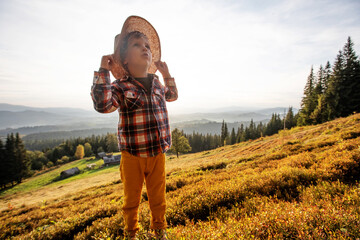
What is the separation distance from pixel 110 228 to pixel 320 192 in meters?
4.32

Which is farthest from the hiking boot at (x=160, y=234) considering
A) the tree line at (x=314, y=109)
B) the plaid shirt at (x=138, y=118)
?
the tree line at (x=314, y=109)

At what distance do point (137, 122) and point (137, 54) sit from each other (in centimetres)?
104

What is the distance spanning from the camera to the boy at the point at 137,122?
2.13 meters

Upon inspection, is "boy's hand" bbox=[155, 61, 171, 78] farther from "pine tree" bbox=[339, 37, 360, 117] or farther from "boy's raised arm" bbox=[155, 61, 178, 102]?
"pine tree" bbox=[339, 37, 360, 117]

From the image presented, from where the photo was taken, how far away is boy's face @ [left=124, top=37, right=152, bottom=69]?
2.26 m

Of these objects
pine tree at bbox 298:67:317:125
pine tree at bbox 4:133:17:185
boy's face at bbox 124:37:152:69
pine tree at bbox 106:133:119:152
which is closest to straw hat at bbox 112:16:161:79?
boy's face at bbox 124:37:152:69

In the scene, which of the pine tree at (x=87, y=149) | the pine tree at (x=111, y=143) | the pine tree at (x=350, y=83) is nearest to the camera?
the pine tree at (x=350, y=83)

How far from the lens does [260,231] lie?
2080 millimetres

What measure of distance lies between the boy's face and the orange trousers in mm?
1371

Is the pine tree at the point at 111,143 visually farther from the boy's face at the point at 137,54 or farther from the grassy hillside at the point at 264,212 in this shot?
the boy's face at the point at 137,54

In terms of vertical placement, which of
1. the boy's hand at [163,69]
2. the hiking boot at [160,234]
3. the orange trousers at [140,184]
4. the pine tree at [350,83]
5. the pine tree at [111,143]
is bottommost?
the pine tree at [111,143]

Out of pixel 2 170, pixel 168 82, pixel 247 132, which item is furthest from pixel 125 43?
pixel 247 132

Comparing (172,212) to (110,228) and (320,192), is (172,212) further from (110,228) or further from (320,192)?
(320,192)

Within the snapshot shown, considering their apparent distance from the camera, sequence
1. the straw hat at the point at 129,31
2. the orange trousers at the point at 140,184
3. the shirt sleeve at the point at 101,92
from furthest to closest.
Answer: the straw hat at the point at 129,31 → the orange trousers at the point at 140,184 → the shirt sleeve at the point at 101,92
